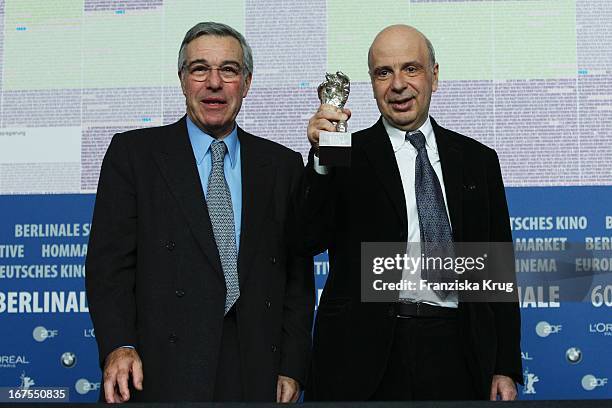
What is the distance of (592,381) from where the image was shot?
12.0 feet

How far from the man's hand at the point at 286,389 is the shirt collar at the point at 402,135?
670 mm

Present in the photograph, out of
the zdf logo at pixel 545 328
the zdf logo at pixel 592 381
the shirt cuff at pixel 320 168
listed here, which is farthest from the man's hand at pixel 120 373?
the zdf logo at pixel 592 381

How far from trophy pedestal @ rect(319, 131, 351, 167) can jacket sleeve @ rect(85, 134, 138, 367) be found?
2.00 feet

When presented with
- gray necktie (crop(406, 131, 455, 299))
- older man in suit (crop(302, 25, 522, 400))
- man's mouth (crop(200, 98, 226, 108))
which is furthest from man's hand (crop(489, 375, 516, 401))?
man's mouth (crop(200, 98, 226, 108))

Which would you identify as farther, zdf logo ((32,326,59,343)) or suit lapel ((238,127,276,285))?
zdf logo ((32,326,59,343))

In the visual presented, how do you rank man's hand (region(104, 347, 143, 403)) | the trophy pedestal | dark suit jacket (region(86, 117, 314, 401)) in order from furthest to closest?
1. dark suit jacket (region(86, 117, 314, 401))
2. man's hand (region(104, 347, 143, 403))
3. the trophy pedestal

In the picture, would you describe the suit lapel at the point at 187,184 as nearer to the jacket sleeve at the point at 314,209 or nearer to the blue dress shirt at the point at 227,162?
the blue dress shirt at the point at 227,162

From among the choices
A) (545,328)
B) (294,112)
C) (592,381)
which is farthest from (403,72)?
(592,381)

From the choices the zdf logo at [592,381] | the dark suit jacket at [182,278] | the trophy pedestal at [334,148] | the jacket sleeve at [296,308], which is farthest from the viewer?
the zdf logo at [592,381]

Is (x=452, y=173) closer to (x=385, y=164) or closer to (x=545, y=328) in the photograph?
(x=385, y=164)

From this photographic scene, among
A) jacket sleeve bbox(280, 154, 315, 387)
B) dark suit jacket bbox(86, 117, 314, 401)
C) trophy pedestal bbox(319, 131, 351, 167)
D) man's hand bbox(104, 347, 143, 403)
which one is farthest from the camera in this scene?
jacket sleeve bbox(280, 154, 315, 387)

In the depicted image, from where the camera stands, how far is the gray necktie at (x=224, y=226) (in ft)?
7.66

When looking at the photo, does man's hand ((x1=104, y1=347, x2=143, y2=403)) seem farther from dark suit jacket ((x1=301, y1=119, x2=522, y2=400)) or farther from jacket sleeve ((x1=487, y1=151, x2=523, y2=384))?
jacket sleeve ((x1=487, y1=151, x2=523, y2=384))

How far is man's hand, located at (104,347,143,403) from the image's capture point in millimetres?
2154
